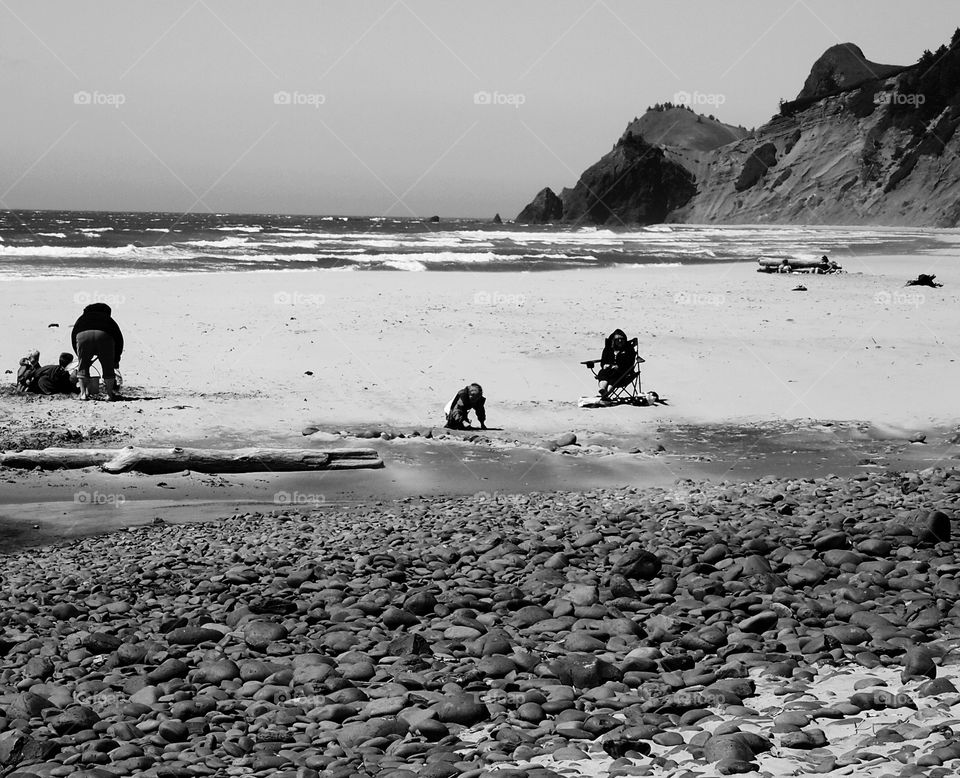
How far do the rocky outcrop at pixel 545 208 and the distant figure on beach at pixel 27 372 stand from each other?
466ft

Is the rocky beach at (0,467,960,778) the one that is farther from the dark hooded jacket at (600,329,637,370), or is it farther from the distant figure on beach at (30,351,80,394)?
the distant figure on beach at (30,351,80,394)

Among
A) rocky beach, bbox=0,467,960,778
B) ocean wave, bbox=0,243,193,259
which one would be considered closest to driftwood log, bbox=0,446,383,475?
rocky beach, bbox=0,467,960,778

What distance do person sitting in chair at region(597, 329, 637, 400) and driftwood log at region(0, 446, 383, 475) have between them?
13.1ft

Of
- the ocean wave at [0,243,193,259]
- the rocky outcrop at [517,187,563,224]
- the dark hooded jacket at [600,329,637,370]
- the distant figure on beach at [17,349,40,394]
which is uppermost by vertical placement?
the rocky outcrop at [517,187,563,224]

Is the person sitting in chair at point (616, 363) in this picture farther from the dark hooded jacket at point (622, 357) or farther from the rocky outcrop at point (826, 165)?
the rocky outcrop at point (826, 165)

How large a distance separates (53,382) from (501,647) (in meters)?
9.74

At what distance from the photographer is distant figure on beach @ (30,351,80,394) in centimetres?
1292

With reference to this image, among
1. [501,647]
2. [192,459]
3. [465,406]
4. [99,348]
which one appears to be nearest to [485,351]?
[465,406]

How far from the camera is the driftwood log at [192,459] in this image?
998 centimetres

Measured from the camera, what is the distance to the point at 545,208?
154 m

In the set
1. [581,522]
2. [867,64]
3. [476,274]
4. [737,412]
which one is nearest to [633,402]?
[737,412]

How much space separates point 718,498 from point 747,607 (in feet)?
9.53

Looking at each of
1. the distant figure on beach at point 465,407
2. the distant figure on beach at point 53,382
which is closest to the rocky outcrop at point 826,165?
the distant figure on beach at point 465,407

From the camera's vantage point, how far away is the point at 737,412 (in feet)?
42.3
